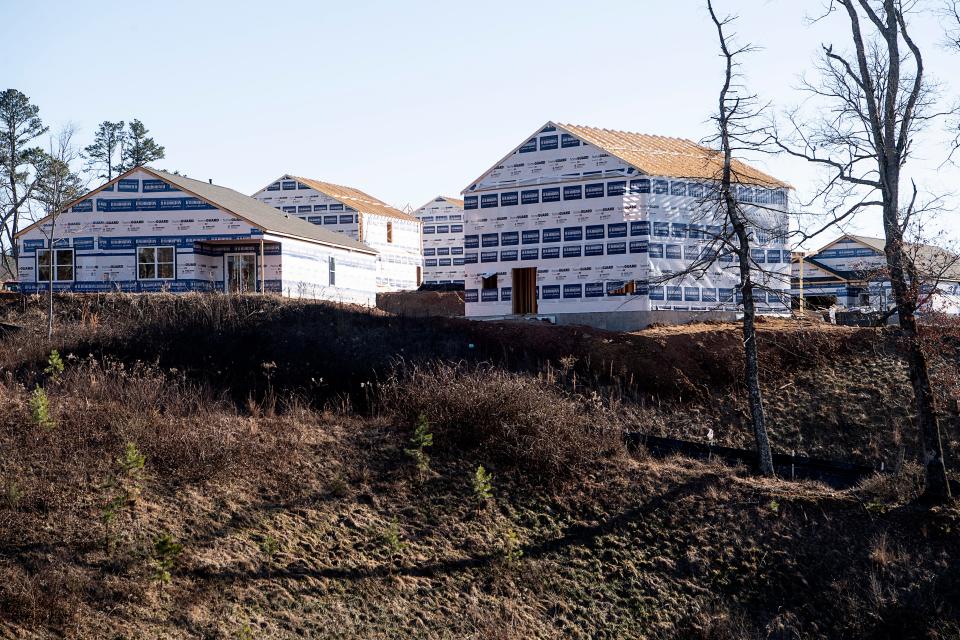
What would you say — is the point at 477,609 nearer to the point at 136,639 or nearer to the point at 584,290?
the point at 136,639

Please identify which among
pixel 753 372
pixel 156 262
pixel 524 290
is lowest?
pixel 753 372

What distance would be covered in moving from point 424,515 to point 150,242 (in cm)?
2748

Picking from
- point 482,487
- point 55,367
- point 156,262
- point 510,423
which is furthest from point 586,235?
point 55,367

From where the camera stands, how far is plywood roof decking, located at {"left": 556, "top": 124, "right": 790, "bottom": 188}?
37.0 meters

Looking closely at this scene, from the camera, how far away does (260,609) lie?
14.2 metres

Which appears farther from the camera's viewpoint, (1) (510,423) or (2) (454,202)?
(2) (454,202)

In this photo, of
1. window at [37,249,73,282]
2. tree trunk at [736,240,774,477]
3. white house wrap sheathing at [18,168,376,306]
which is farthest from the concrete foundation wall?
window at [37,249,73,282]

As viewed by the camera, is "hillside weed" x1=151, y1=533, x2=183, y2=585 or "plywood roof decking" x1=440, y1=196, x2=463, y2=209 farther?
"plywood roof decking" x1=440, y1=196, x2=463, y2=209

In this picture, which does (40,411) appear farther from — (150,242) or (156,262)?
(150,242)

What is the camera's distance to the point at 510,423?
20.9 meters

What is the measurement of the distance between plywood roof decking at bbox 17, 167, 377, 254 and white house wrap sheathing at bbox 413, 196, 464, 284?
1634 centimetres

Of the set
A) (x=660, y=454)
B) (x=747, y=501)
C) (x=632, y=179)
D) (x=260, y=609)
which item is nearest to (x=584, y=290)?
(x=632, y=179)

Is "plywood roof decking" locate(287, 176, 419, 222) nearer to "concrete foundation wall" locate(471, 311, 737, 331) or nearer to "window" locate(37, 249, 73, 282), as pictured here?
"window" locate(37, 249, 73, 282)

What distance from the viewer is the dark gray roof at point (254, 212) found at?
41.9 m
